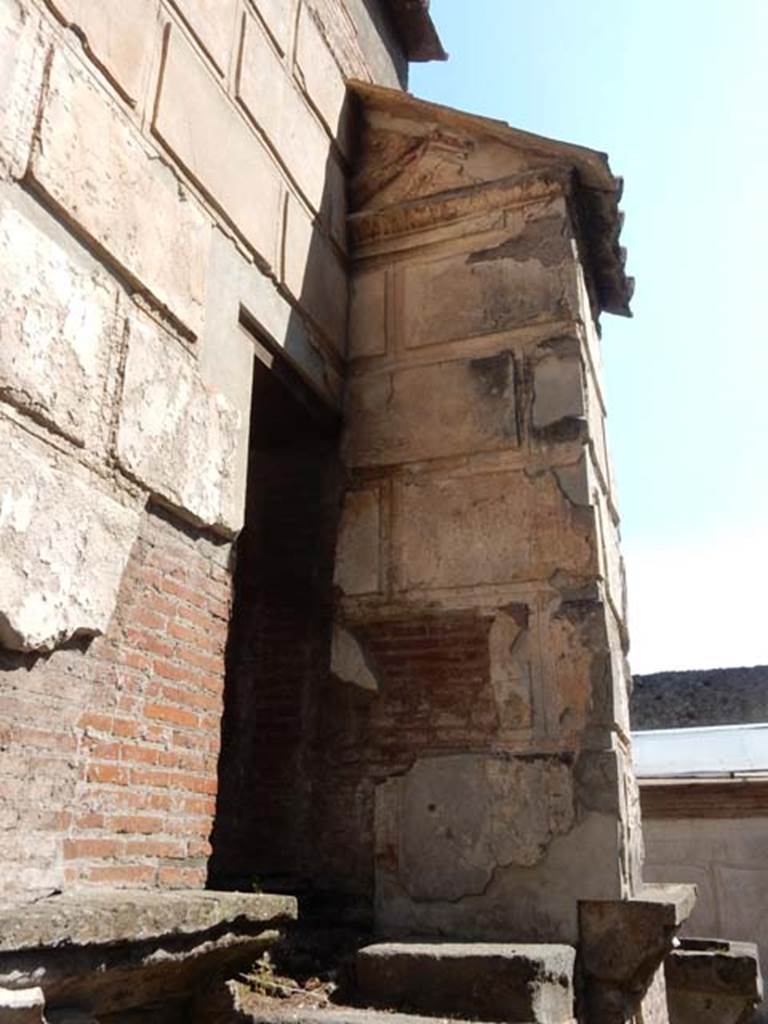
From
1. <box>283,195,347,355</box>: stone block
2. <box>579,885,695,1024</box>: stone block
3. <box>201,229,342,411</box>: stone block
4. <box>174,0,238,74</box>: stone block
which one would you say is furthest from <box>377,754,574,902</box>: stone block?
<box>174,0,238,74</box>: stone block

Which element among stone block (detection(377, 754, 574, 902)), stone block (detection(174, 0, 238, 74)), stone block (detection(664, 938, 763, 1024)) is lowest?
stone block (detection(664, 938, 763, 1024))

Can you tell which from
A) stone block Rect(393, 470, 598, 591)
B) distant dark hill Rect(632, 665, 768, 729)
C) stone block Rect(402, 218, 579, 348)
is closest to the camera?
stone block Rect(393, 470, 598, 591)

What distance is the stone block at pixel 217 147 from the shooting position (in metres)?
3.10

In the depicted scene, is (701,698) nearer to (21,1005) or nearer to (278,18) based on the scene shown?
(278,18)

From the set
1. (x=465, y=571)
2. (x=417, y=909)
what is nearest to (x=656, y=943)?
(x=417, y=909)

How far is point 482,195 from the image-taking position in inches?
170

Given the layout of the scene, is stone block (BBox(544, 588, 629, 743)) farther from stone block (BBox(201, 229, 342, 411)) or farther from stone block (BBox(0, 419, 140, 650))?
stone block (BBox(0, 419, 140, 650))

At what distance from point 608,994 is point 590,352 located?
2.73 meters

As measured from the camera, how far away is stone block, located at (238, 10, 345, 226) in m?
3.71

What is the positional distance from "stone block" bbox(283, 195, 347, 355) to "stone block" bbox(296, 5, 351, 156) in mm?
689

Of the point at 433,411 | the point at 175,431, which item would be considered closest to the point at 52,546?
the point at 175,431

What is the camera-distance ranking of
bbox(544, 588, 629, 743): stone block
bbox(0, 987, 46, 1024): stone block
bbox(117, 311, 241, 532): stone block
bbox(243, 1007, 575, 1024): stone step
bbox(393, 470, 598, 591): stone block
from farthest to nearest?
bbox(393, 470, 598, 591): stone block → bbox(544, 588, 629, 743): stone block → bbox(117, 311, 241, 532): stone block → bbox(243, 1007, 575, 1024): stone step → bbox(0, 987, 46, 1024): stone block

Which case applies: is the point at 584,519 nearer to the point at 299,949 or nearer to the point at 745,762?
the point at 299,949

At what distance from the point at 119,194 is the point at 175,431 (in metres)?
0.73
